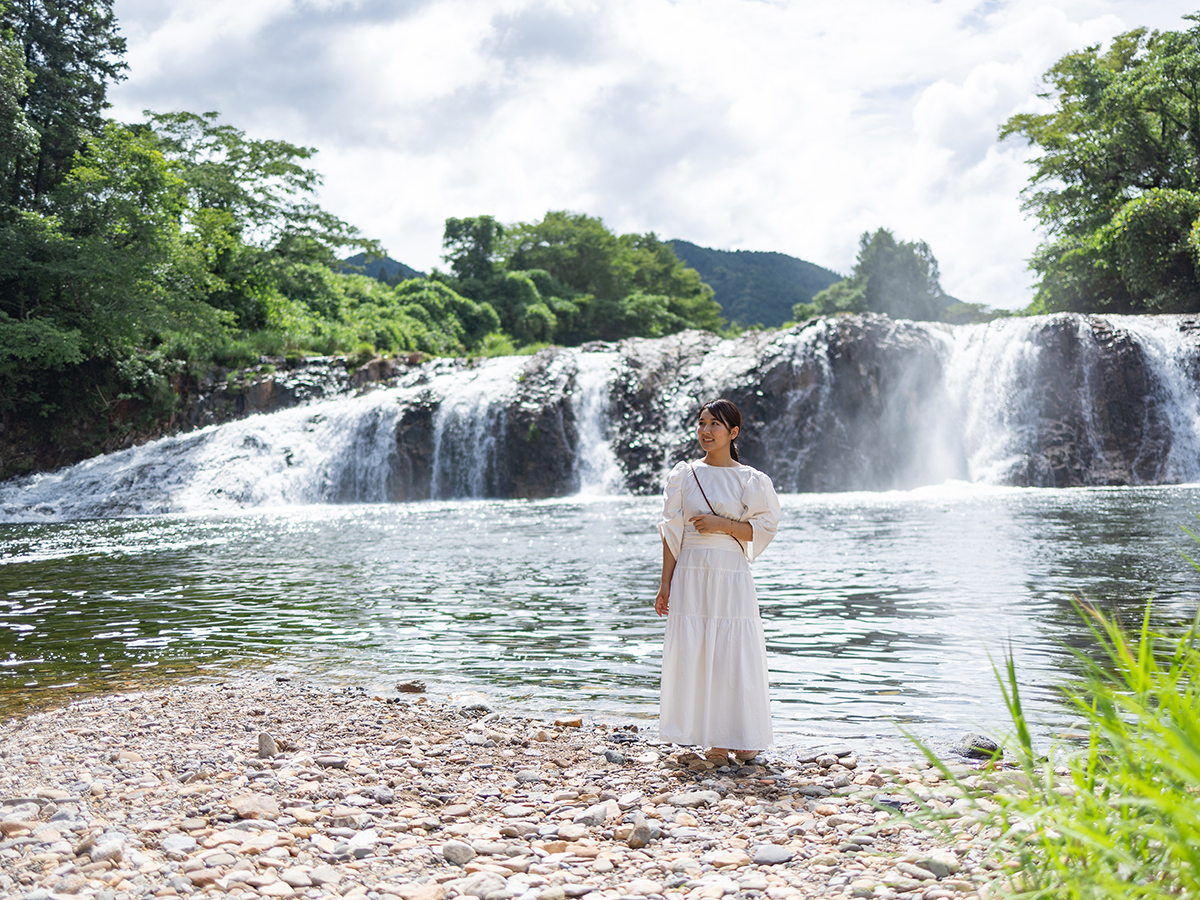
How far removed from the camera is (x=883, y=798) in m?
3.56

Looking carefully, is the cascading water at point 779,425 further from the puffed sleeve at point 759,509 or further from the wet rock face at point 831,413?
the puffed sleeve at point 759,509

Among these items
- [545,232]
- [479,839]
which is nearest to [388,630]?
[479,839]

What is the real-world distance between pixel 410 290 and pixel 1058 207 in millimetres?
31659

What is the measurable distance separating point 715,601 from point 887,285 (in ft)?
240

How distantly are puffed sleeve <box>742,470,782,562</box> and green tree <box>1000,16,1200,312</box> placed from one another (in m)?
27.9

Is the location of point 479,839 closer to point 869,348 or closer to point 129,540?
point 129,540

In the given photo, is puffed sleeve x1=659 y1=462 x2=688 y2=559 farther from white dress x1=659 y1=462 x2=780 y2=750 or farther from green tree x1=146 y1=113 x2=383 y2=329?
green tree x1=146 y1=113 x2=383 y2=329

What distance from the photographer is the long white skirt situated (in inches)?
159

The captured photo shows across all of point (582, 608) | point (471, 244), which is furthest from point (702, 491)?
point (471, 244)

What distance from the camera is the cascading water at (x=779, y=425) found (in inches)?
901

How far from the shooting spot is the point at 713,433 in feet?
13.6

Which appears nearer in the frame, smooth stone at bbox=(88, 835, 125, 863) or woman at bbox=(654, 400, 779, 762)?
smooth stone at bbox=(88, 835, 125, 863)

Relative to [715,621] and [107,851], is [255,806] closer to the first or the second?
[107,851]

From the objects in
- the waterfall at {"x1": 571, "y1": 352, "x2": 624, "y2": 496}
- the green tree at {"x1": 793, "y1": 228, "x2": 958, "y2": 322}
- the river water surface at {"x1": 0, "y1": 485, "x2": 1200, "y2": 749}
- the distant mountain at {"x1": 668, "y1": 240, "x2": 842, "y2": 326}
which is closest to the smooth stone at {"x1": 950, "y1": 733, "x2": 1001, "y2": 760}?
the river water surface at {"x1": 0, "y1": 485, "x2": 1200, "y2": 749}
